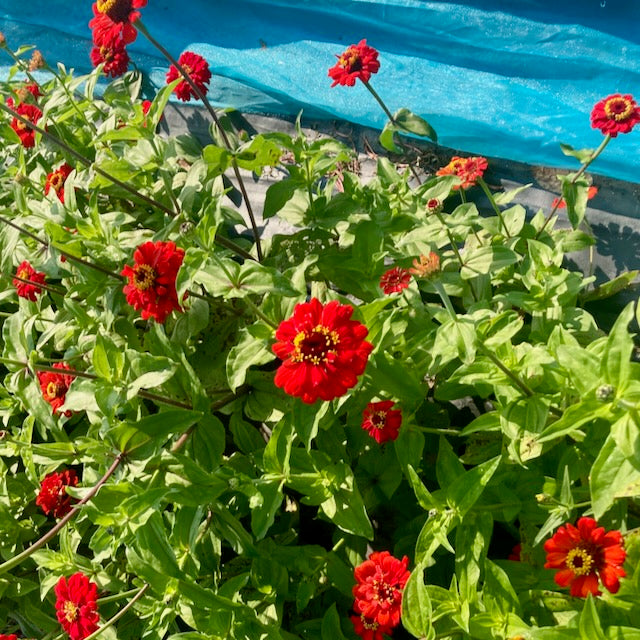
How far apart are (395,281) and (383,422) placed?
0.33 m

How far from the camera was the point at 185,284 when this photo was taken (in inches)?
54.6

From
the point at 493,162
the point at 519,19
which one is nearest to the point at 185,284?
the point at 493,162

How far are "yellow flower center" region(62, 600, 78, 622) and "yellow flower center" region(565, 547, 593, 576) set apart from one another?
1.02m

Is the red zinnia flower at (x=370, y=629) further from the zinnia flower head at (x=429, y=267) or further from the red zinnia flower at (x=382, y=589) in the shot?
the zinnia flower head at (x=429, y=267)

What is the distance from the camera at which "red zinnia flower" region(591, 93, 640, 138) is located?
67.0 inches

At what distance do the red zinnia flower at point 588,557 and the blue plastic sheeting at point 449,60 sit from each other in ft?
4.40

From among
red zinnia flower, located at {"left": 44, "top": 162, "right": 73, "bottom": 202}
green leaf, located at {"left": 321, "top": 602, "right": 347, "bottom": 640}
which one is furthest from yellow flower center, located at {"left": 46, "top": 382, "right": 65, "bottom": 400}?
green leaf, located at {"left": 321, "top": 602, "right": 347, "bottom": 640}

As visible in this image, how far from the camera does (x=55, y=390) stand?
1.62 meters

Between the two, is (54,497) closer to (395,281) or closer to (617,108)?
(395,281)

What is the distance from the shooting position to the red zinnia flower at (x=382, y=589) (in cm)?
128

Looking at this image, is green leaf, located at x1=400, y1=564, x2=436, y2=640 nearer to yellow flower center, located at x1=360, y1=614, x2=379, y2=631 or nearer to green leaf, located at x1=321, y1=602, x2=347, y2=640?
yellow flower center, located at x1=360, y1=614, x2=379, y2=631

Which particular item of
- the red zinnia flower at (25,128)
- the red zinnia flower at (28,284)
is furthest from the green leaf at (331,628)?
the red zinnia flower at (25,128)

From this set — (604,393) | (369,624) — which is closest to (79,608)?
(369,624)

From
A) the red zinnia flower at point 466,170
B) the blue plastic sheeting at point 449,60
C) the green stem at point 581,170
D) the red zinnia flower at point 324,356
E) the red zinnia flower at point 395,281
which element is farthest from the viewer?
the blue plastic sheeting at point 449,60
